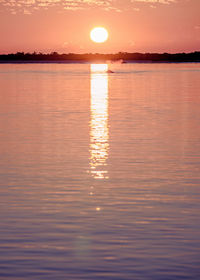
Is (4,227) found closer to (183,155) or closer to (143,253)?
(143,253)

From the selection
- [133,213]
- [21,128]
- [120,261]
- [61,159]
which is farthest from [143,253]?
[21,128]

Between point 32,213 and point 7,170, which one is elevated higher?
point 7,170

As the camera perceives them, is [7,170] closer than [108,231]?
No

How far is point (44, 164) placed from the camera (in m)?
21.4

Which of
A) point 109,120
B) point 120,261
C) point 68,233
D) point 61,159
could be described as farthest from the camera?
point 109,120

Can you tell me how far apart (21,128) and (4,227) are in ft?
64.5

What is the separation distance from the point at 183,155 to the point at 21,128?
11866 mm

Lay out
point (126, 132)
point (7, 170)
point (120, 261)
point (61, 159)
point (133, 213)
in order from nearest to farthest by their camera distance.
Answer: point (120, 261)
point (133, 213)
point (7, 170)
point (61, 159)
point (126, 132)

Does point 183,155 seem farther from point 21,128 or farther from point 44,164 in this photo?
point 21,128

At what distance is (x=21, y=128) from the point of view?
32938mm

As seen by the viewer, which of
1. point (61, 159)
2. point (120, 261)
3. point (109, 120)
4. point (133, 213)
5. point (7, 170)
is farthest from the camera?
point (109, 120)

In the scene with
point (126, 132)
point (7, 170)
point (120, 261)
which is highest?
point (126, 132)

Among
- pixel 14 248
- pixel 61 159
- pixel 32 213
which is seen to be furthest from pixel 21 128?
pixel 14 248

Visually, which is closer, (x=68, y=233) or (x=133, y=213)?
(x=68, y=233)
